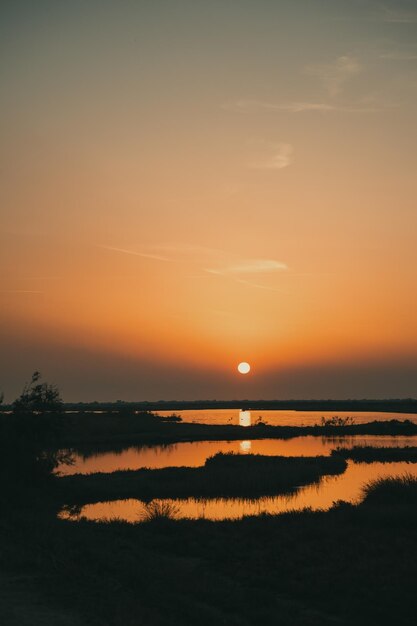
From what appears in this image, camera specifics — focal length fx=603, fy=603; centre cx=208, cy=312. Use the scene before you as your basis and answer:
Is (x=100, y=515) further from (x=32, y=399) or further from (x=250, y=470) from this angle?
(x=250, y=470)

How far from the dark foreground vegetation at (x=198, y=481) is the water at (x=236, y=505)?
123 cm

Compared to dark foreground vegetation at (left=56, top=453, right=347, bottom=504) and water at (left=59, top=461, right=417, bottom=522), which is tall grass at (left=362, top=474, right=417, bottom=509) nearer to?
water at (left=59, top=461, right=417, bottom=522)

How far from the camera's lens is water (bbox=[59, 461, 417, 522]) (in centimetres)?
2950

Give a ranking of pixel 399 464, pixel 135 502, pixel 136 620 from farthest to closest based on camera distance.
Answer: pixel 399 464, pixel 135 502, pixel 136 620

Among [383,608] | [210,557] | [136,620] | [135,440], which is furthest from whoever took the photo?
[135,440]

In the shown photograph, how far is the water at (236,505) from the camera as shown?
29500 millimetres

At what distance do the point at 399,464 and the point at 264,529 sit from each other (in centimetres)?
2999

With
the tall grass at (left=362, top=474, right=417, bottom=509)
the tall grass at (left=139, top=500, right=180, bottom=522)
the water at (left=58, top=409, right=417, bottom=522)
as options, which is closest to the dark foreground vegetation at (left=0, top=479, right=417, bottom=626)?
the tall grass at (left=139, top=500, right=180, bottom=522)

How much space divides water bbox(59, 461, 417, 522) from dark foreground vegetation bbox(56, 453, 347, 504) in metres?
1.23

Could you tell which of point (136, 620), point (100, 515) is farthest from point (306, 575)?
point (100, 515)

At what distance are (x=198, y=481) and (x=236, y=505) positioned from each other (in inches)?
227

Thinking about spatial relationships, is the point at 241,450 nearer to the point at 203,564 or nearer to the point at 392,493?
the point at 392,493

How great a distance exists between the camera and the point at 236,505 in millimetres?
32500

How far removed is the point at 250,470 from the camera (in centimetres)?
4122
